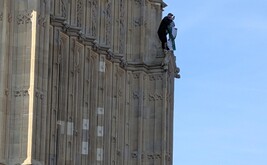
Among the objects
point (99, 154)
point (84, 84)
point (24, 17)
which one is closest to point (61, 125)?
point (84, 84)

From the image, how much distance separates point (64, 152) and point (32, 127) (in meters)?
3.91

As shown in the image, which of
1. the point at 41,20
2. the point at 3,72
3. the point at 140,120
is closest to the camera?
the point at 3,72

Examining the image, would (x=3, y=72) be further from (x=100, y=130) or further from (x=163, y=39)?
(x=163, y=39)

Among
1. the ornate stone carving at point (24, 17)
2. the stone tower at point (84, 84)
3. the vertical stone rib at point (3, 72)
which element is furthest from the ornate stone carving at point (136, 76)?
the vertical stone rib at point (3, 72)

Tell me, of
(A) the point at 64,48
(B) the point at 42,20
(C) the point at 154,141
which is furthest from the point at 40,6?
(C) the point at 154,141

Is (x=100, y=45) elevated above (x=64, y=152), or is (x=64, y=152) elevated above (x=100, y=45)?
(x=100, y=45)

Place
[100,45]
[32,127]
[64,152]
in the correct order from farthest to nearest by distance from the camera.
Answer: [100,45]
[64,152]
[32,127]

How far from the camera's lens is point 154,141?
177ft

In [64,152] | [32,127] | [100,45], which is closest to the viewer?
[32,127]

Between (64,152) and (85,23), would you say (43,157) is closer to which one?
(64,152)

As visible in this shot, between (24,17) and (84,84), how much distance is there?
17.9ft

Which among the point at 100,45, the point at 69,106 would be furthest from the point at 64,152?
the point at 100,45

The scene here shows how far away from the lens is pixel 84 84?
5047 cm

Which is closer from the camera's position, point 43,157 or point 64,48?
point 43,157
